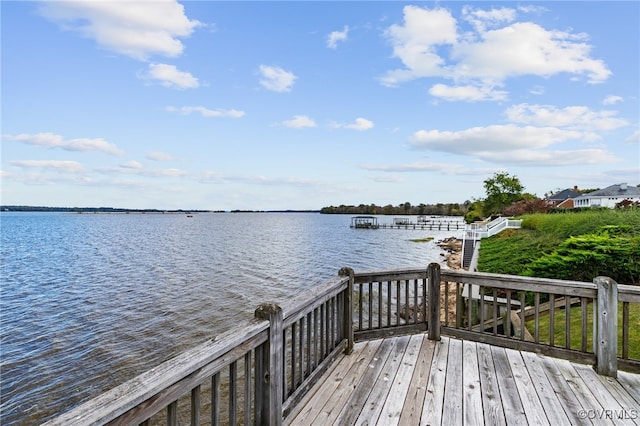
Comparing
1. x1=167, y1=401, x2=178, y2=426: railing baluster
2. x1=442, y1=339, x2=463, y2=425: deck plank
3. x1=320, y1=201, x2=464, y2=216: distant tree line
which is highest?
x1=320, y1=201, x2=464, y2=216: distant tree line

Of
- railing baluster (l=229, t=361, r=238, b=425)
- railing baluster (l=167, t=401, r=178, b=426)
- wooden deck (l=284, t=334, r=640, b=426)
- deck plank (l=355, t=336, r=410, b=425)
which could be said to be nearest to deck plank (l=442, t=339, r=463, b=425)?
wooden deck (l=284, t=334, r=640, b=426)

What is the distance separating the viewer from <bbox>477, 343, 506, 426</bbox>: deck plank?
2.62m

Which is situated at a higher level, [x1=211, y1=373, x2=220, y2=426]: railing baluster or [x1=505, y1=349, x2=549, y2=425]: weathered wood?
Answer: [x1=211, y1=373, x2=220, y2=426]: railing baluster

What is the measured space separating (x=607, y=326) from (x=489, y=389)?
1.45m

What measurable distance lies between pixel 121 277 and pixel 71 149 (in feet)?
73.3

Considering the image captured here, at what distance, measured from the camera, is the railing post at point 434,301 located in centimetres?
414

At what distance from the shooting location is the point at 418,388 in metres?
3.07

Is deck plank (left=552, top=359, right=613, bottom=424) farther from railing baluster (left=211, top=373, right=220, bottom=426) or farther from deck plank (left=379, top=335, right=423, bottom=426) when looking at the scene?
railing baluster (left=211, top=373, right=220, bottom=426)

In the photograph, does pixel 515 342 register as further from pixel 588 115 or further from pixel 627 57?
pixel 588 115

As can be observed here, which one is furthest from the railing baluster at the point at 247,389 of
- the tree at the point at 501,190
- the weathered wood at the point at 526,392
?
the tree at the point at 501,190

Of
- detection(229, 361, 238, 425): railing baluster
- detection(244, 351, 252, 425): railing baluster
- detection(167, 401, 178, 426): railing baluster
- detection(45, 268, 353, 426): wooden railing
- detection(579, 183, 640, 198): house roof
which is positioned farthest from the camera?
detection(579, 183, 640, 198): house roof

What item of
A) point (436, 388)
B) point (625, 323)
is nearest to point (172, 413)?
point (436, 388)

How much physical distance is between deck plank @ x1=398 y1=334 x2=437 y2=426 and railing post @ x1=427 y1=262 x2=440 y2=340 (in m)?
0.15

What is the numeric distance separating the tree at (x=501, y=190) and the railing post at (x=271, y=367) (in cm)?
5562
